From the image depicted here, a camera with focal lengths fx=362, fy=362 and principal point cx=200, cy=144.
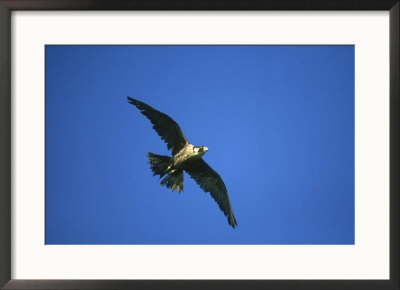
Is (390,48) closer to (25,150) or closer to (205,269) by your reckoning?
(205,269)

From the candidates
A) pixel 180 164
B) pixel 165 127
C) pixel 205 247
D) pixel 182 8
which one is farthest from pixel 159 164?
pixel 182 8

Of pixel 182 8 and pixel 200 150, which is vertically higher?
pixel 182 8

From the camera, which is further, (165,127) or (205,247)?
(165,127)

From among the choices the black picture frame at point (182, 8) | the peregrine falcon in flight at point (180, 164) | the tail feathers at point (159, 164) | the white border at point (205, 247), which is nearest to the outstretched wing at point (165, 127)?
the peregrine falcon in flight at point (180, 164)

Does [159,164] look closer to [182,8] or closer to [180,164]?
[180,164]

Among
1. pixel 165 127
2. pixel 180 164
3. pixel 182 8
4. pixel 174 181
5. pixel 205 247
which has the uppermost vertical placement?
pixel 182 8

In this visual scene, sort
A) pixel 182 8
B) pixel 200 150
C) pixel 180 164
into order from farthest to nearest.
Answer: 1. pixel 180 164
2. pixel 200 150
3. pixel 182 8
